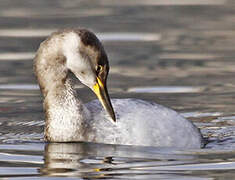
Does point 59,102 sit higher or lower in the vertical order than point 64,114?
higher

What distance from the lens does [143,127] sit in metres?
9.96

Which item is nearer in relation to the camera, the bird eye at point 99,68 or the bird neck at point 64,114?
the bird eye at point 99,68

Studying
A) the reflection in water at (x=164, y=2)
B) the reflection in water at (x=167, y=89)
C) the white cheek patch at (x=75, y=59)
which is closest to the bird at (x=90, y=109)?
the white cheek patch at (x=75, y=59)

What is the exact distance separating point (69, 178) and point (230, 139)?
2.39 metres

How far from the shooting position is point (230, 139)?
1055 cm

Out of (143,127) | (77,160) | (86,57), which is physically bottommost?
(77,160)

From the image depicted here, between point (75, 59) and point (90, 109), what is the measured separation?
2.19 ft

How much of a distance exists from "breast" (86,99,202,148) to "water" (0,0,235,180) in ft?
0.38

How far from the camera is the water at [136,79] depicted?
936cm

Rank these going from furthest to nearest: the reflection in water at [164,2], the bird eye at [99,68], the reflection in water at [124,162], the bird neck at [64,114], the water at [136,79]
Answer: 1. the reflection in water at [164,2]
2. the bird neck at [64,114]
3. the bird eye at [99,68]
4. the water at [136,79]
5. the reflection in water at [124,162]

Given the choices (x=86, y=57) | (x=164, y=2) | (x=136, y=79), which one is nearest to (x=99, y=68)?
(x=86, y=57)

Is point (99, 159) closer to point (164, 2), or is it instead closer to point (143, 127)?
point (143, 127)

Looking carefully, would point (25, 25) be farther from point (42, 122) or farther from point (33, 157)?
point (33, 157)

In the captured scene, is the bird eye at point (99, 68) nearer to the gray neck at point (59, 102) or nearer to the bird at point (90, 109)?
the bird at point (90, 109)
